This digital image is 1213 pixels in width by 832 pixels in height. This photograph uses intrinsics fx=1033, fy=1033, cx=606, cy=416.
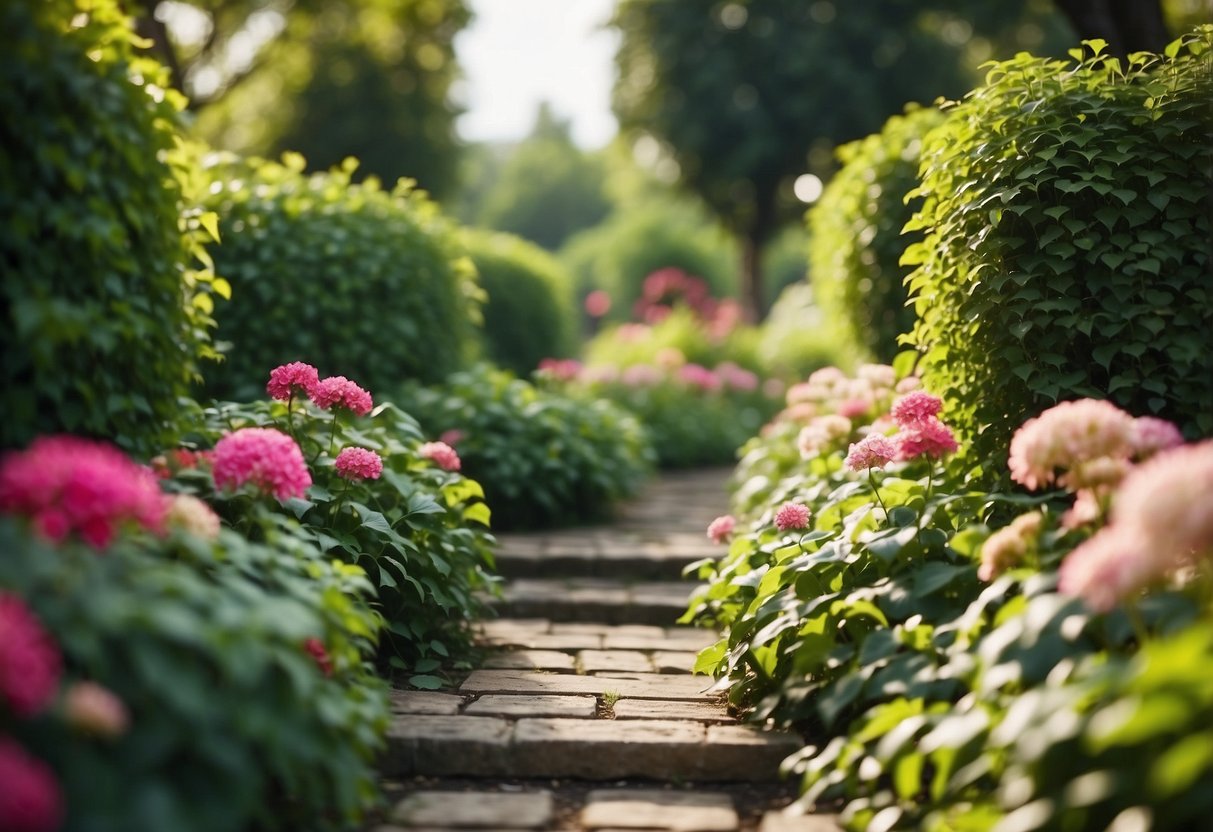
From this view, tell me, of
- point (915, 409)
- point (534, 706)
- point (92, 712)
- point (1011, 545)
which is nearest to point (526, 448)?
point (534, 706)

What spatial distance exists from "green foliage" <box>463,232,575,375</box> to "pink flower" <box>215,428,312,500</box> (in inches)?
302

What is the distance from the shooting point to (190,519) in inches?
95.5

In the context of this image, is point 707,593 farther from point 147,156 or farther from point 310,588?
point 147,156

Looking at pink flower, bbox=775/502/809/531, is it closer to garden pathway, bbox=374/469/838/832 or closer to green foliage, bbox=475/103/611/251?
garden pathway, bbox=374/469/838/832

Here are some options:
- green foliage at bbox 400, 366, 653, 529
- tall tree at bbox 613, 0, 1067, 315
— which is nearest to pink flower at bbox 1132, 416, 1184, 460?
green foliage at bbox 400, 366, 653, 529

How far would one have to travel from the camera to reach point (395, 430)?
4.53 metres

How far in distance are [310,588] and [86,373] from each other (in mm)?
805

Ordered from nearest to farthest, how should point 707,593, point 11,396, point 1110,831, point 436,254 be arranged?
point 1110,831
point 11,396
point 707,593
point 436,254

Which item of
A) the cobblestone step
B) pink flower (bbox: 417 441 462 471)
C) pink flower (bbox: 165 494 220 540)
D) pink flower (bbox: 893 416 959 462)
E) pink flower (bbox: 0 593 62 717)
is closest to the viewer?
pink flower (bbox: 0 593 62 717)

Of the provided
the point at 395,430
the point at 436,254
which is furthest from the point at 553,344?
the point at 395,430

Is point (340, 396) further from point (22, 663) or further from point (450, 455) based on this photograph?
point (22, 663)

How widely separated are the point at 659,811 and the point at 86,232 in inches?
81.8

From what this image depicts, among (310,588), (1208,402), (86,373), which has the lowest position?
(310,588)

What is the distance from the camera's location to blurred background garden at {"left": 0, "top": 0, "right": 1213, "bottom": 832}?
1983 mm
